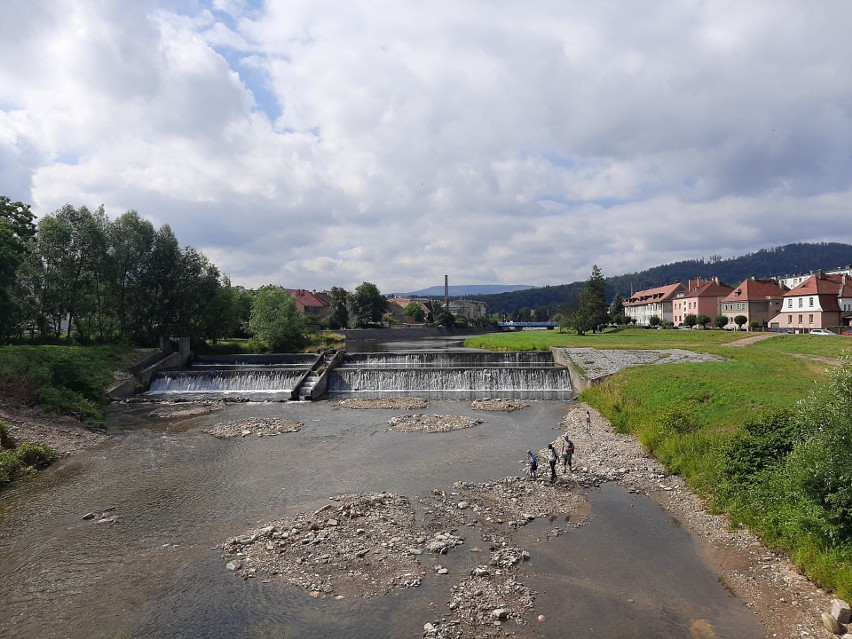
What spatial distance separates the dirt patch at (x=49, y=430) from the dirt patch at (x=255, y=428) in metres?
6.04

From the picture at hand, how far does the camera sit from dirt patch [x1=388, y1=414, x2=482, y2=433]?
28438 millimetres

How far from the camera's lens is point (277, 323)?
62875mm

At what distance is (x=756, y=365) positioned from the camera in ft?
108

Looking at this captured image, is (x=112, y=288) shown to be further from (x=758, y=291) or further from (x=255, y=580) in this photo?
(x=758, y=291)

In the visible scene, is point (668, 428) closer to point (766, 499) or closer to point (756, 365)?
point (766, 499)

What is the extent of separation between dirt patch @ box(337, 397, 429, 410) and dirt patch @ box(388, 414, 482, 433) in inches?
147

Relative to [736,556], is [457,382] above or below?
above

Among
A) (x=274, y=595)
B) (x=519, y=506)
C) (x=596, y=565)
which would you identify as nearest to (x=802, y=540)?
(x=596, y=565)

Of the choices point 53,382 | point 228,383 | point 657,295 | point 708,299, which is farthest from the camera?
point 657,295

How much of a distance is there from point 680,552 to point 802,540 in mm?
2865

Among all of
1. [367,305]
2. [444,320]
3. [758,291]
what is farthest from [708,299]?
[367,305]

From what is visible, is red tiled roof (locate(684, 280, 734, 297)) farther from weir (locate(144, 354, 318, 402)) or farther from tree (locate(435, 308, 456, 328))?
weir (locate(144, 354, 318, 402))

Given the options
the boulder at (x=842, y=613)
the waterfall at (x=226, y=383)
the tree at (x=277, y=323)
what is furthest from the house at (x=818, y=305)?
the boulder at (x=842, y=613)

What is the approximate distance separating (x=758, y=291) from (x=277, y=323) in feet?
275
